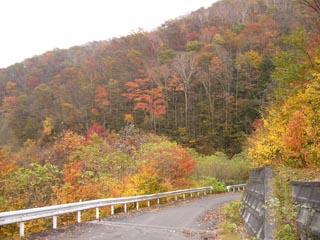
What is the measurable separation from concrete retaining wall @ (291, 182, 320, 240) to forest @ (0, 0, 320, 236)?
14.3 metres

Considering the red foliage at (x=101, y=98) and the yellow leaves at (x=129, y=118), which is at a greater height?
the red foliage at (x=101, y=98)

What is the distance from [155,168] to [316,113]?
14955 mm

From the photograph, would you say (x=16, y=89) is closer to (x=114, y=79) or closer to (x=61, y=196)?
(x=114, y=79)

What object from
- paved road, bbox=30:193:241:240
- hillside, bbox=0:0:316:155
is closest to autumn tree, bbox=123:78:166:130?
hillside, bbox=0:0:316:155

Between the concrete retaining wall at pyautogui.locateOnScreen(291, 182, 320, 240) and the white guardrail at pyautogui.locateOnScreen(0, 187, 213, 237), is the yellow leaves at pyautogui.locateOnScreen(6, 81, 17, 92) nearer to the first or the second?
the white guardrail at pyautogui.locateOnScreen(0, 187, 213, 237)

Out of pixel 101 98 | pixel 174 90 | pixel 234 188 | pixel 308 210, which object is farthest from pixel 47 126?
pixel 308 210

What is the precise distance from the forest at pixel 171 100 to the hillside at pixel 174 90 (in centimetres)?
19

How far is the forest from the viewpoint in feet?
90.1

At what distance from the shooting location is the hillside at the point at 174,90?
6141 cm

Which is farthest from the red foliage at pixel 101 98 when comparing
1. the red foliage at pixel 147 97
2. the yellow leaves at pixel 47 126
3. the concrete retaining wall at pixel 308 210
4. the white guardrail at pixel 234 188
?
the concrete retaining wall at pixel 308 210

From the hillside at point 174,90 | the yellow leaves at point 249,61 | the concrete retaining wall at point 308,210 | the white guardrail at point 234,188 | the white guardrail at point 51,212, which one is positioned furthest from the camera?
the yellow leaves at point 249,61

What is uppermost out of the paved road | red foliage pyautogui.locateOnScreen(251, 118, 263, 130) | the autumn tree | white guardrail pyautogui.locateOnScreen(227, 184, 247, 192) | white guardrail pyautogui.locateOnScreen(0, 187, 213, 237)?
the autumn tree

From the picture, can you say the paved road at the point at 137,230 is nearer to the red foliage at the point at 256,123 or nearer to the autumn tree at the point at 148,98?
the red foliage at the point at 256,123

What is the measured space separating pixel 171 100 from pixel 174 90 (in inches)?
74.7
